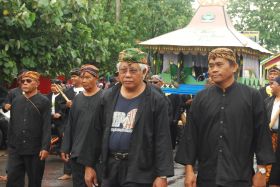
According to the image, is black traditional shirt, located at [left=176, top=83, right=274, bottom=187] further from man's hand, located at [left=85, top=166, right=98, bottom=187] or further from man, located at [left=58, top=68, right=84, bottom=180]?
man, located at [left=58, top=68, right=84, bottom=180]

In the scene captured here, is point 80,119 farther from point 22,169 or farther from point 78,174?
point 22,169

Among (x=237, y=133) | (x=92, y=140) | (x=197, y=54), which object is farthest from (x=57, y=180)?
(x=197, y=54)

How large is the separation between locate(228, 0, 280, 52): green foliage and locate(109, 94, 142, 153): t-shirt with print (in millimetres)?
44223

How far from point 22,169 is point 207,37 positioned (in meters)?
14.2

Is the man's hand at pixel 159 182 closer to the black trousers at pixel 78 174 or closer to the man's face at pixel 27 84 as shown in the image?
the black trousers at pixel 78 174

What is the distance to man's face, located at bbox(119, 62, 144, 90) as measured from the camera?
5195mm

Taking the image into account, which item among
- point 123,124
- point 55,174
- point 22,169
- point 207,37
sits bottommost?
point 55,174

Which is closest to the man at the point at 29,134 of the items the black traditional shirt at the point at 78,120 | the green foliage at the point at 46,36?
the black traditional shirt at the point at 78,120

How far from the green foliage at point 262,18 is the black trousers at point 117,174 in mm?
44380

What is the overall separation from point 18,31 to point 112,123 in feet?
15.5

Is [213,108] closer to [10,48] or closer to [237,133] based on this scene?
[237,133]

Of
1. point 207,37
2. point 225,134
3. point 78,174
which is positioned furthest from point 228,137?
point 207,37

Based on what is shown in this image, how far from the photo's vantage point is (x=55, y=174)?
11086mm

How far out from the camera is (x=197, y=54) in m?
20.9
